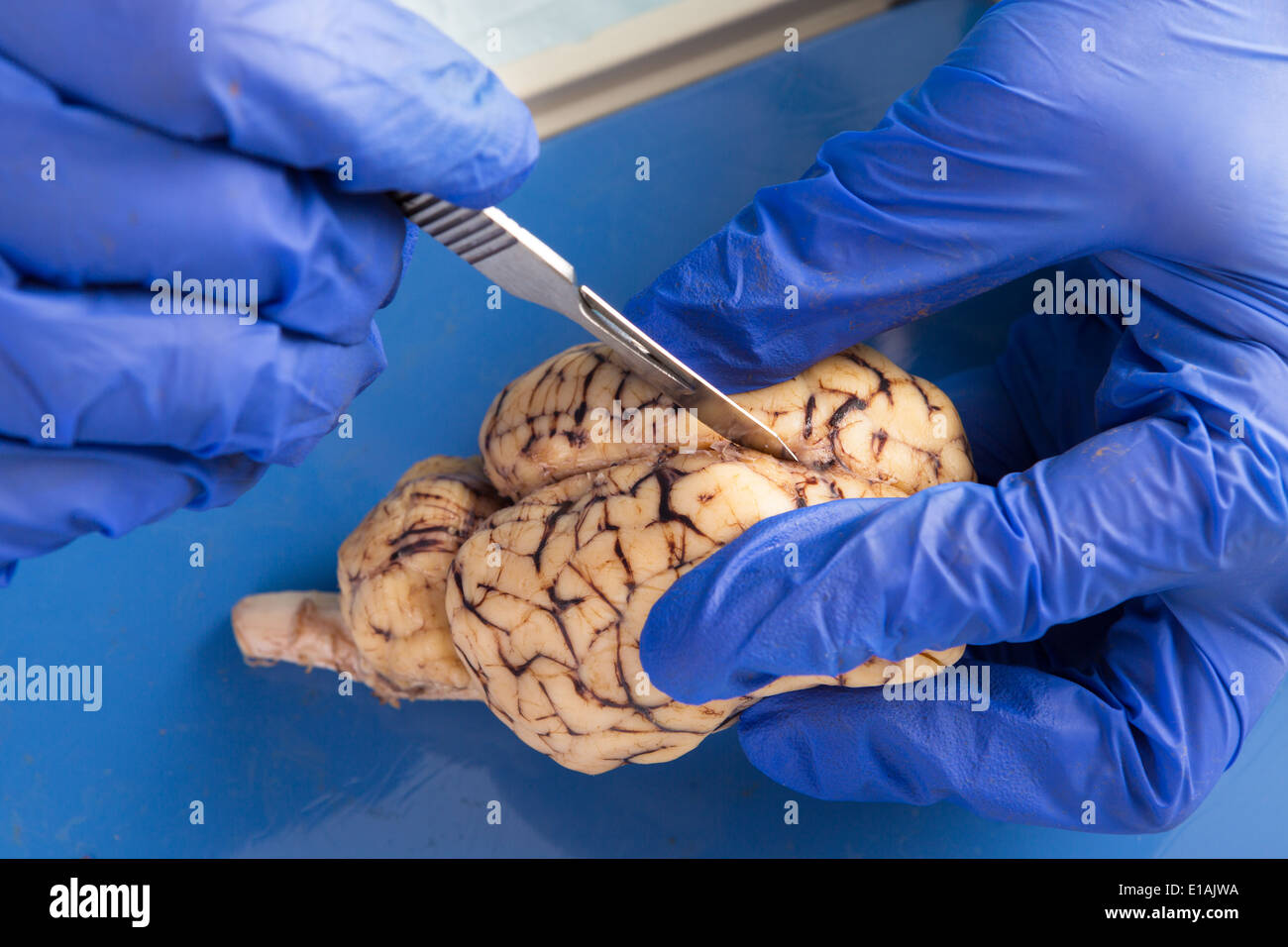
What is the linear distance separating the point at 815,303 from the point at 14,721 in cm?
167

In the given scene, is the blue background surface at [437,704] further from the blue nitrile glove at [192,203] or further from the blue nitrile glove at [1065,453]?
the blue nitrile glove at [192,203]

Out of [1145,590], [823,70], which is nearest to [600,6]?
Result: [823,70]

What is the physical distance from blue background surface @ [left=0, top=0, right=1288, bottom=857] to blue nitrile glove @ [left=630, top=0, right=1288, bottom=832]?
38 centimetres

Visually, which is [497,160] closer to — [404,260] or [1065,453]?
[404,260]

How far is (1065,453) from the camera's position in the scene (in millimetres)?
1287

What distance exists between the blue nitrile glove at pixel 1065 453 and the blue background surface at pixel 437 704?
385mm

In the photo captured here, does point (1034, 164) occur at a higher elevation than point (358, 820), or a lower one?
higher

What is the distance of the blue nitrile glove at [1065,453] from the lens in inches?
46.4

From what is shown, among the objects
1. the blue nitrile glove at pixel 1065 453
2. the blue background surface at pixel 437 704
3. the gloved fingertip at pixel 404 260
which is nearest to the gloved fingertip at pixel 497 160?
the gloved fingertip at pixel 404 260

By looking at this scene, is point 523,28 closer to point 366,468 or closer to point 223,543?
point 366,468

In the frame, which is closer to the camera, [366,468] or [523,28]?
[366,468]

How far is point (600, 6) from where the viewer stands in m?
2.54

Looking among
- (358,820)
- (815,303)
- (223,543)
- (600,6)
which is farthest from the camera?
(600,6)

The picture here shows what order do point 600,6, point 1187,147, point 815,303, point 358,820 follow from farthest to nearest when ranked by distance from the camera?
point 600,6 < point 358,820 < point 815,303 < point 1187,147
